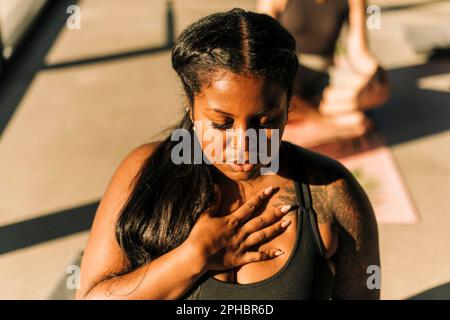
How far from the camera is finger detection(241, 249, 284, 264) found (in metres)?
1.46

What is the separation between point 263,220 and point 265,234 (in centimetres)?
4

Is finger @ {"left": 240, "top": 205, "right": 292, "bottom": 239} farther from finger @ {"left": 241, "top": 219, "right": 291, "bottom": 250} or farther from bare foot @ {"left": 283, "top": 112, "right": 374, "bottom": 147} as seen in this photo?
bare foot @ {"left": 283, "top": 112, "right": 374, "bottom": 147}

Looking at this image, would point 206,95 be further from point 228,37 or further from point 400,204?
point 400,204

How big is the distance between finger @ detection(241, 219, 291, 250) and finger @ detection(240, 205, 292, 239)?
14 millimetres

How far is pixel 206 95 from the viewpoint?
131cm

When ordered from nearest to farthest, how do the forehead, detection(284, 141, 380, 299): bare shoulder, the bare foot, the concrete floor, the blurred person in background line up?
1. the forehead
2. detection(284, 141, 380, 299): bare shoulder
3. the concrete floor
4. the blurred person in background
5. the bare foot

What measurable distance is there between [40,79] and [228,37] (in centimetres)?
403

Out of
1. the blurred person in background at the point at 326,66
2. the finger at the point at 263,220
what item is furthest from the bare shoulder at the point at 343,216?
the blurred person in background at the point at 326,66

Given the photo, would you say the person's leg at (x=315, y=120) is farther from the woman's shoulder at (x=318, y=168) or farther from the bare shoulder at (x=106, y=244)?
the bare shoulder at (x=106, y=244)

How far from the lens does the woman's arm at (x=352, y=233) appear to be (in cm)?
152

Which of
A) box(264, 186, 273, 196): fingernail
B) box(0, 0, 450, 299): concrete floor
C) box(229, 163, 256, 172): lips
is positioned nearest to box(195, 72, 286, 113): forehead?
box(229, 163, 256, 172): lips

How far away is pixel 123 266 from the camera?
1509mm

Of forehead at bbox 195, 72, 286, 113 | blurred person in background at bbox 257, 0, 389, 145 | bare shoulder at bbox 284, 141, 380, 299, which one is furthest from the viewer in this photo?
blurred person in background at bbox 257, 0, 389, 145

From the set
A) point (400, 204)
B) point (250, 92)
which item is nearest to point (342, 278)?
point (250, 92)
